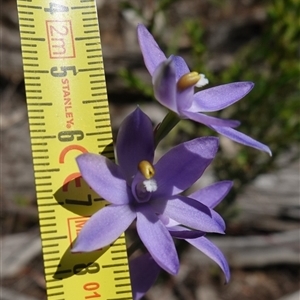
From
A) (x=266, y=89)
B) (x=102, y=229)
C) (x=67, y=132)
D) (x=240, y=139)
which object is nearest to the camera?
(x=102, y=229)

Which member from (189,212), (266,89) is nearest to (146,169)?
(189,212)

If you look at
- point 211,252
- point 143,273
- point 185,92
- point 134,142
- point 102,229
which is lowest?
point 143,273

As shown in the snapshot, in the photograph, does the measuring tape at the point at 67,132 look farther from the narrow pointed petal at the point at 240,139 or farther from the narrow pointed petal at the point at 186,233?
the narrow pointed petal at the point at 240,139

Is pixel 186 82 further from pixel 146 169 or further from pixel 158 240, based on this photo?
pixel 158 240

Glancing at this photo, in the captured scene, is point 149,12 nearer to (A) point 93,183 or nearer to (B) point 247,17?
(B) point 247,17

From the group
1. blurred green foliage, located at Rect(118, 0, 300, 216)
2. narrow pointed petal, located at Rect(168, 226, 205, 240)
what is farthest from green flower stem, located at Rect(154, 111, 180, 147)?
blurred green foliage, located at Rect(118, 0, 300, 216)

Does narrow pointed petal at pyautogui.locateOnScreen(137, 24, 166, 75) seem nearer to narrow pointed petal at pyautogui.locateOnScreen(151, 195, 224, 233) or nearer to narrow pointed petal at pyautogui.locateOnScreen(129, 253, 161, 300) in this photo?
narrow pointed petal at pyautogui.locateOnScreen(151, 195, 224, 233)

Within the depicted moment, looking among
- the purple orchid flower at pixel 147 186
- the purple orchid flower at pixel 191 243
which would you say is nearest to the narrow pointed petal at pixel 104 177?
the purple orchid flower at pixel 147 186
